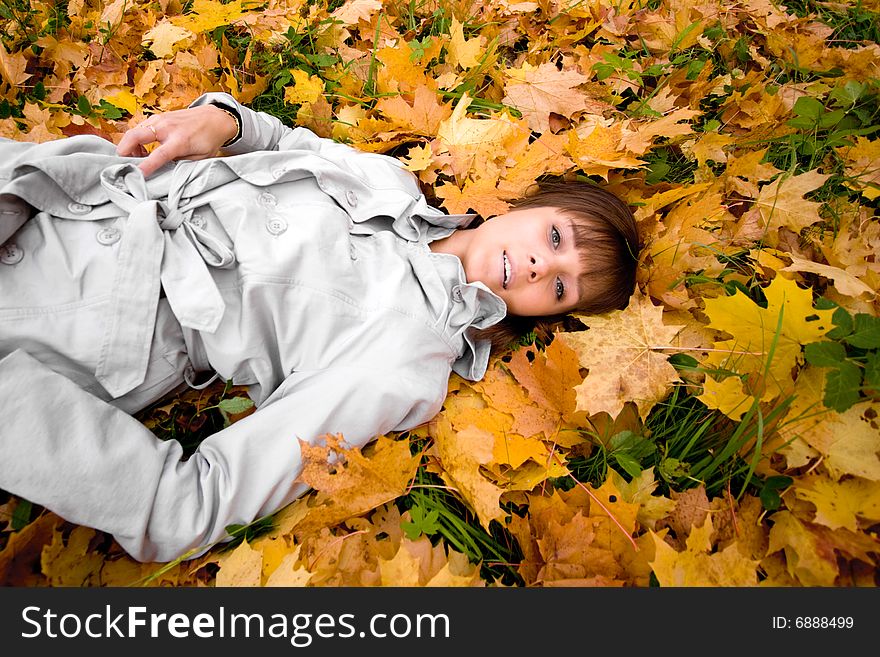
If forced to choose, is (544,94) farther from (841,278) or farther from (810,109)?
(841,278)

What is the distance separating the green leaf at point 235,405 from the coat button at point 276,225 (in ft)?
1.71

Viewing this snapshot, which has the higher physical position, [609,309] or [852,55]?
[852,55]

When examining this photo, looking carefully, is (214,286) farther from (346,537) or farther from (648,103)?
(648,103)

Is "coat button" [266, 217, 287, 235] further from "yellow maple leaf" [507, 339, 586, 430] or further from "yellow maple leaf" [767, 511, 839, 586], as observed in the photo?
"yellow maple leaf" [767, 511, 839, 586]

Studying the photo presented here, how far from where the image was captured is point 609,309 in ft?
5.74

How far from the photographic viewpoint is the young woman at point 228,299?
1.29 meters

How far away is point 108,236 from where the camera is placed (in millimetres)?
1511

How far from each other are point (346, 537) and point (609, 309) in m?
1.07

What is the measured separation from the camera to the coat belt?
1.46 m

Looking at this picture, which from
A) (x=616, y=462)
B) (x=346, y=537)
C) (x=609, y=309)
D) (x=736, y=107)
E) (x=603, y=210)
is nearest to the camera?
(x=346, y=537)

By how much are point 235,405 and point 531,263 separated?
1030mm

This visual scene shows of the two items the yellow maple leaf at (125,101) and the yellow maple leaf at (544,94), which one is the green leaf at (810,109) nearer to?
the yellow maple leaf at (544,94)

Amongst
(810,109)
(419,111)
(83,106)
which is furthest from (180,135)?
(810,109)
